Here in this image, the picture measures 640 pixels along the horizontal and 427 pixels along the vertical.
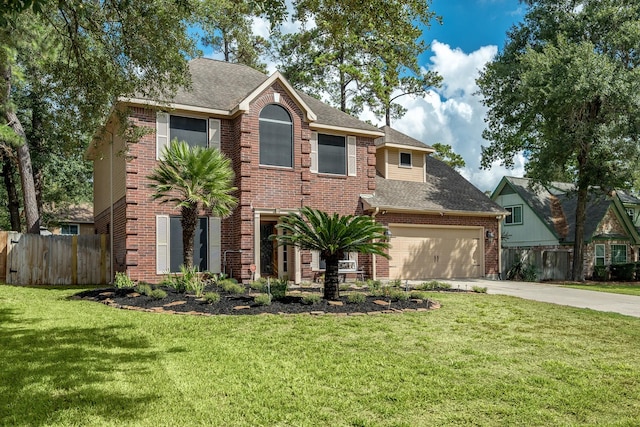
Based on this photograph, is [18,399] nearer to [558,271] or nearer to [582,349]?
[582,349]

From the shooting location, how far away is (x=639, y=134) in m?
22.4

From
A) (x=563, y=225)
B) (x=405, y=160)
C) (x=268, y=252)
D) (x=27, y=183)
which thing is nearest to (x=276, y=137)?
(x=268, y=252)

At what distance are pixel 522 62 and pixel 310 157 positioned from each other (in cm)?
1191

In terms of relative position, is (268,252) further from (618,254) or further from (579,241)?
(618,254)

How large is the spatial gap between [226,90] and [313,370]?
14.5m

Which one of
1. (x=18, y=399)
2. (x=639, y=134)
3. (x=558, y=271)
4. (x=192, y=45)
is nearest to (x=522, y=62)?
(x=639, y=134)

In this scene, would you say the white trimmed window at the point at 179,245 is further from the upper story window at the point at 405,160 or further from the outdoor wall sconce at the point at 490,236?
the outdoor wall sconce at the point at 490,236

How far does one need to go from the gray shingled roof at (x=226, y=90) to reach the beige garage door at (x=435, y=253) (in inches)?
182

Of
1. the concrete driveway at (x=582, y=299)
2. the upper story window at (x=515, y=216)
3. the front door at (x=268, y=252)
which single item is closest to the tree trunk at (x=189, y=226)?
the front door at (x=268, y=252)

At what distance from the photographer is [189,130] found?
16.6m

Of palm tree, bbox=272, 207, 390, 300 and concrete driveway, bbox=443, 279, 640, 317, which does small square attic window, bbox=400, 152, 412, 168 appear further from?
palm tree, bbox=272, 207, 390, 300

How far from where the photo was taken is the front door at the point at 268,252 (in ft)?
59.2

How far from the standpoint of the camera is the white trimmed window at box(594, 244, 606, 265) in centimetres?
2897

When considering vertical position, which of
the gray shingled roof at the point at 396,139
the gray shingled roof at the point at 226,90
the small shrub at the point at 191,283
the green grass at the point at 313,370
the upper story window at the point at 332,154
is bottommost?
the green grass at the point at 313,370
